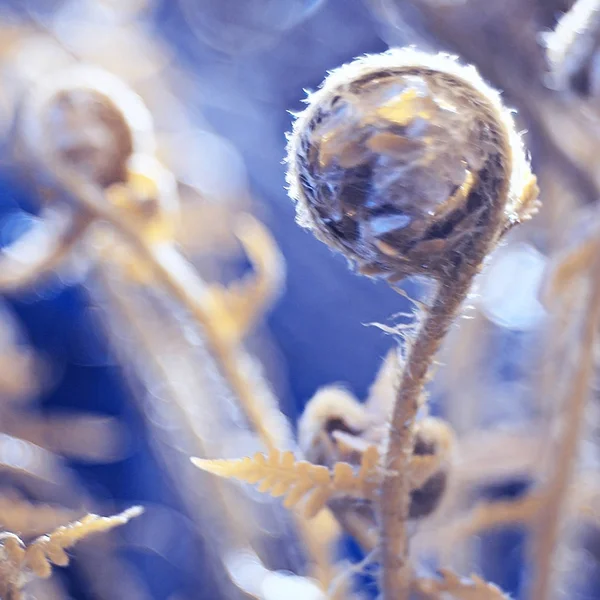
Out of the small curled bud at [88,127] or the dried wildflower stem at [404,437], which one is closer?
the dried wildflower stem at [404,437]

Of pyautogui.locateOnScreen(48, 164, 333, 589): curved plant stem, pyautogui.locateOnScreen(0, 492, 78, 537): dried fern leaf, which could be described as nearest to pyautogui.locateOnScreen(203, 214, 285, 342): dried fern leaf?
pyautogui.locateOnScreen(48, 164, 333, 589): curved plant stem

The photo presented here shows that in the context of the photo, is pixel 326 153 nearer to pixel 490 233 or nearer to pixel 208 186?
pixel 490 233

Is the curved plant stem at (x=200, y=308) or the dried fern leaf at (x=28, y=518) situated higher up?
the curved plant stem at (x=200, y=308)

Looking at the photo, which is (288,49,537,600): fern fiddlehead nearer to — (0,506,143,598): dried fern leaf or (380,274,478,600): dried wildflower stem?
(380,274,478,600): dried wildflower stem

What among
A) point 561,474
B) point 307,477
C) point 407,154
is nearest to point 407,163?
point 407,154

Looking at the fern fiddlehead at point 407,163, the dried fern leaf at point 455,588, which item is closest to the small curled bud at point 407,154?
the fern fiddlehead at point 407,163

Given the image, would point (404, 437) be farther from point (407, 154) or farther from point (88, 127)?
point (88, 127)

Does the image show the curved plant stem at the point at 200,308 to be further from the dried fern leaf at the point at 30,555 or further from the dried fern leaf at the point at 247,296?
the dried fern leaf at the point at 30,555
